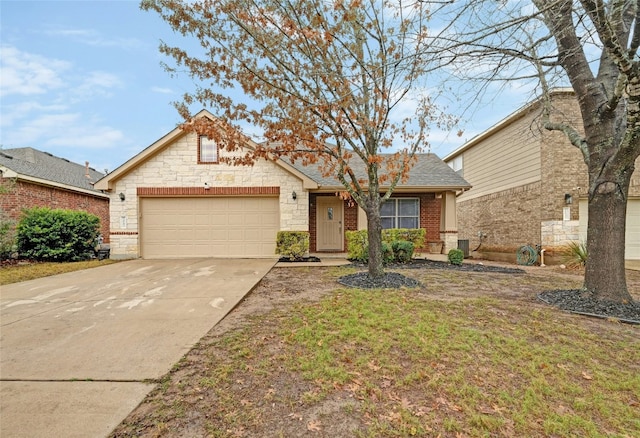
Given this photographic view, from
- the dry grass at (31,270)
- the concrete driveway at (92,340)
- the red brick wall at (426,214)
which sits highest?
the red brick wall at (426,214)

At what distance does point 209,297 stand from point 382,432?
14.1 feet

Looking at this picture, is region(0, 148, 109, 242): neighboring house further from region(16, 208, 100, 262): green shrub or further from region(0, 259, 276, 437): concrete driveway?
region(0, 259, 276, 437): concrete driveway

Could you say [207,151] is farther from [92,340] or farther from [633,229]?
[633,229]

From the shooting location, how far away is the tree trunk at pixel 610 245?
5.16m

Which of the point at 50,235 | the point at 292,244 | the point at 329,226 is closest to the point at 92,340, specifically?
the point at 292,244

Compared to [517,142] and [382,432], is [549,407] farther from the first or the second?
[517,142]

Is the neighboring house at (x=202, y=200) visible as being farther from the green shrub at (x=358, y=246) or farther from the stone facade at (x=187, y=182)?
the green shrub at (x=358, y=246)

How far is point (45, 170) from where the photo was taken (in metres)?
14.8

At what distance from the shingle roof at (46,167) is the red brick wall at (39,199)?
0.46m

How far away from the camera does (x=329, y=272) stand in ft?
28.3

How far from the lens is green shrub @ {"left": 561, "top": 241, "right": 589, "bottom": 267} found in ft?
32.2

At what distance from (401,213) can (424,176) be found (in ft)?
5.70

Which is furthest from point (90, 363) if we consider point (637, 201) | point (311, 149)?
point (637, 201)

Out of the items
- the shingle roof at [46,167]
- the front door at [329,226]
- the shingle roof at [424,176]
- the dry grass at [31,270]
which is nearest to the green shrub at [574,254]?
the shingle roof at [424,176]
